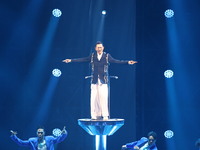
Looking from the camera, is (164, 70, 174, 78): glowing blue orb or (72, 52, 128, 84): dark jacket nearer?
(72, 52, 128, 84): dark jacket

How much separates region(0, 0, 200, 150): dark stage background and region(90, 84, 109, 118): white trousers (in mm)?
1518

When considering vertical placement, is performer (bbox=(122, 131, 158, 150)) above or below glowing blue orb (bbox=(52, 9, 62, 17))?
below

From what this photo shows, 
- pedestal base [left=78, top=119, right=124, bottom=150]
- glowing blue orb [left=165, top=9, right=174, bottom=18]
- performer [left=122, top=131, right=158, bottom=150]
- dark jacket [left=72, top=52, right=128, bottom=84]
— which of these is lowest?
performer [left=122, top=131, right=158, bottom=150]

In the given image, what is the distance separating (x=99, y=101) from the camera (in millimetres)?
5848

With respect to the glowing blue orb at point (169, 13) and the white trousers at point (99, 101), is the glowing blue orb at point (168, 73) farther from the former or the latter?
the white trousers at point (99, 101)

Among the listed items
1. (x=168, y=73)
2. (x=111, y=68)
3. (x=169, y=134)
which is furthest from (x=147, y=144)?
(x=111, y=68)

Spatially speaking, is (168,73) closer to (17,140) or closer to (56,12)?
(56,12)

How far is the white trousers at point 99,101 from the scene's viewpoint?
580 centimetres

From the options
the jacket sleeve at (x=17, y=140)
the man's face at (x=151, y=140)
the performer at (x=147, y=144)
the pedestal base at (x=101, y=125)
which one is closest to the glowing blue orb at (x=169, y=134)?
the performer at (x=147, y=144)

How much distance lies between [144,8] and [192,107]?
8.27 ft

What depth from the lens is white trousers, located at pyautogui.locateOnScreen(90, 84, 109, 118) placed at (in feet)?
19.0

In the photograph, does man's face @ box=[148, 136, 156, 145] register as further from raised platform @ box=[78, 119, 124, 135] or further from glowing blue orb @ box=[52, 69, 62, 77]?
glowing blue orb @ box=[52, 69, 62, 77]

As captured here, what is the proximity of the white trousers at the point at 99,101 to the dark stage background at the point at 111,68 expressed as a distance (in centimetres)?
152

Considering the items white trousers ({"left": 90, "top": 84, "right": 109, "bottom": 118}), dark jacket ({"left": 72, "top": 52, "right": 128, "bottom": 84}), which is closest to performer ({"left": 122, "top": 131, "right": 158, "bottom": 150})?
white trousers ({"left": 90, "top": 84, "right": 109, "bottom": 118})
